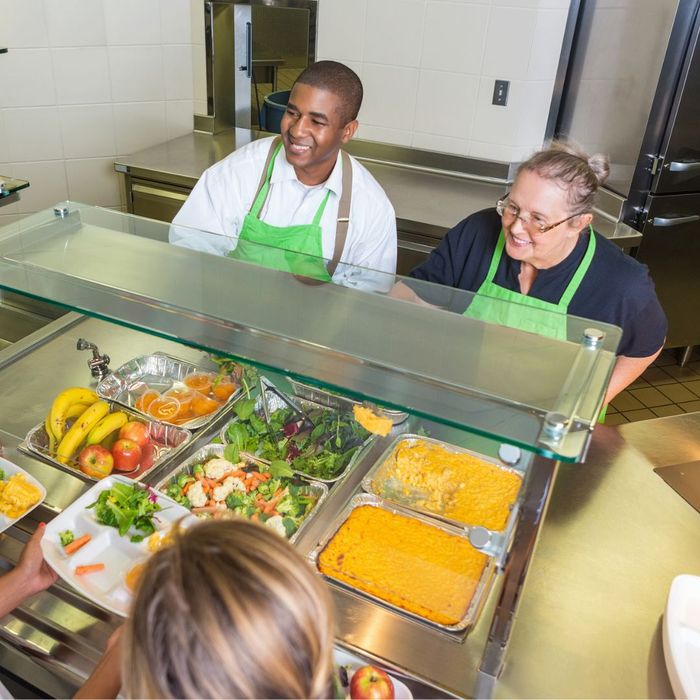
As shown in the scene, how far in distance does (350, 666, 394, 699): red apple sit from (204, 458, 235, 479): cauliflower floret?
59cm

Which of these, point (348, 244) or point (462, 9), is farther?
point (462, 9)

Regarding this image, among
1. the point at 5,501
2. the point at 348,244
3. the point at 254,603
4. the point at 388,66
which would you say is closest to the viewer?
the point at 254,603

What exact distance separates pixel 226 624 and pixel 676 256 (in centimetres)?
354

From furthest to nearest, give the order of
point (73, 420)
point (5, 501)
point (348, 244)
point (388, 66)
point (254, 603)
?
point (388, 66), point (348, 244), point (73, 420), point (5, 501), point (254, 603)

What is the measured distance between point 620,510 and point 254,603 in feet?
3.60

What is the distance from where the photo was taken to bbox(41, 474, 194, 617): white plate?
4.40 ft

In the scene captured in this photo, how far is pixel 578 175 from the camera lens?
181 centimetres

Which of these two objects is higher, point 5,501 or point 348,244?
point 348,244

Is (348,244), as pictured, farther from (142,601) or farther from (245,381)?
(142,601)

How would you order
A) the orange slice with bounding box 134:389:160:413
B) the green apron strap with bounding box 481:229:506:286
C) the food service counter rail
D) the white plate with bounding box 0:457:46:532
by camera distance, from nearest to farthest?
the food service counter rail < the white plate with bounding box 0:457:46:532 < the orange slice with bounding box 134:389:160:413 < the green apron strap with bounding box 481:229:506:286

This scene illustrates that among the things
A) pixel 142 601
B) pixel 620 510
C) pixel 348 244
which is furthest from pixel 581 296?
pixel 142 601

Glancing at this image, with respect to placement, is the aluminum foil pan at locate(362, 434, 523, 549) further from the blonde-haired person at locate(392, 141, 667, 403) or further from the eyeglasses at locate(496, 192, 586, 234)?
the eyeglasses at locate(496, 192, 586, 234)

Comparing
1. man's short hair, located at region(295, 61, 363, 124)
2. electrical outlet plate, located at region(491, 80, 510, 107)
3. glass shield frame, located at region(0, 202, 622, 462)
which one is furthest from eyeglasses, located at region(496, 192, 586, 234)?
electrical outlet plate, located at region(491, 80, 510, 107)

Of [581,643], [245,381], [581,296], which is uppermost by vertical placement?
[581,296]
